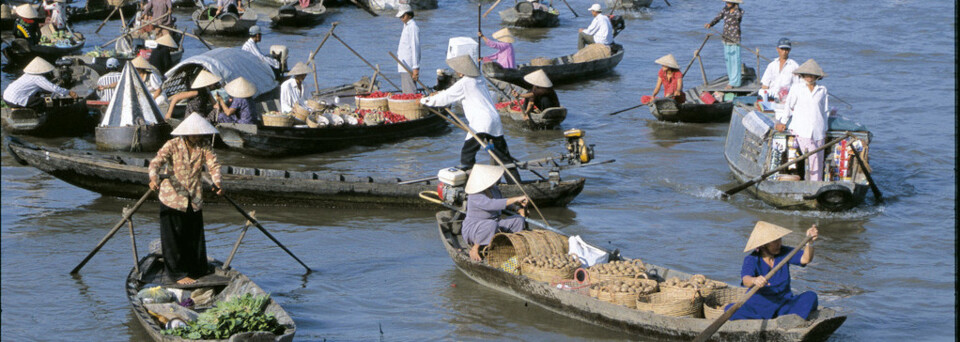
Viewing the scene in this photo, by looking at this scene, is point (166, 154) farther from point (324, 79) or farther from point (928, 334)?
point (324, 79)

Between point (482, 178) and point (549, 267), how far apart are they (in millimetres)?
1086

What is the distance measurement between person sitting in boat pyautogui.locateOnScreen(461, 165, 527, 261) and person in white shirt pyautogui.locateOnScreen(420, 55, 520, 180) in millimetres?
1708

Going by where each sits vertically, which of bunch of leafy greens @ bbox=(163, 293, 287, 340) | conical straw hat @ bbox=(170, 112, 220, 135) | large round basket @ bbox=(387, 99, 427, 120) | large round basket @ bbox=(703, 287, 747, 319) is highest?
conical straw hat @ bbox=(170, 112, 220, 135)

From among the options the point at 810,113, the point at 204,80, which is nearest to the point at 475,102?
the point at 810,113

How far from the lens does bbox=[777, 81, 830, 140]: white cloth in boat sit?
1051 cm

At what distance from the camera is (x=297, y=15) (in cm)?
2548

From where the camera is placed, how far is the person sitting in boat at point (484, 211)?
8797 millimetres

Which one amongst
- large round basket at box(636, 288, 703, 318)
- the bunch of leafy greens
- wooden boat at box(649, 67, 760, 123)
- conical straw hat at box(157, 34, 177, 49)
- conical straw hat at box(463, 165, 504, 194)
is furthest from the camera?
conical straw hat at box(157, 34, 177, 49)

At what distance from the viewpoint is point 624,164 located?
45.5 feet

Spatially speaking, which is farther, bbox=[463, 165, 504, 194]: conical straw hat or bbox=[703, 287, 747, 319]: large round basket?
bbox=[463, 165, 504, 194]: conical straw hat

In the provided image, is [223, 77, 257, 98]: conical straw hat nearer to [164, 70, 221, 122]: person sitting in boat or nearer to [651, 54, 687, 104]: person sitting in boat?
[164, 70, 221, 122]: person sitting in boat

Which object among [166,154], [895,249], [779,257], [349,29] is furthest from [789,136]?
[349,29]

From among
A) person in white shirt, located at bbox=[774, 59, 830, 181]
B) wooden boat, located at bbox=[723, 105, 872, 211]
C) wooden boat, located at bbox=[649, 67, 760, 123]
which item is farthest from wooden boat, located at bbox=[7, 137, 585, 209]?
wooden boat, located at bbox=[649, 67, 760, 123]

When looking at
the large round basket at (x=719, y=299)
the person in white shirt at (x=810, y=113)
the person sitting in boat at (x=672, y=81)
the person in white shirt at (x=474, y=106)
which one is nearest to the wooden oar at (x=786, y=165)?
the person in white shirt at (x=810, y=113)
